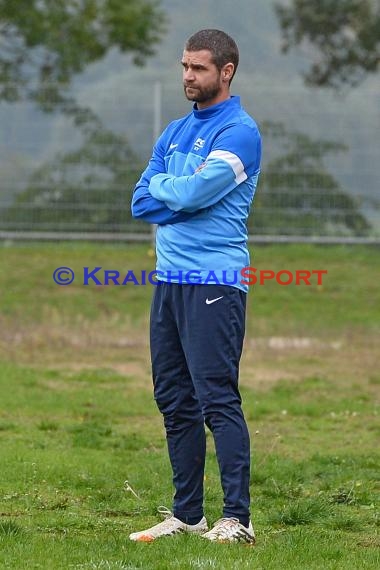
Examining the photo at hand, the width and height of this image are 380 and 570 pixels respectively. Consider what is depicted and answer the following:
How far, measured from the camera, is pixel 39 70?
25625mm

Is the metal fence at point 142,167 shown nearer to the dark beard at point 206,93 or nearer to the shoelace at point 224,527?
the dark beard at point 206,93

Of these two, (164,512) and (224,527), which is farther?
(164,512)

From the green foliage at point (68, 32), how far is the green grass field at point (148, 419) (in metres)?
7.42

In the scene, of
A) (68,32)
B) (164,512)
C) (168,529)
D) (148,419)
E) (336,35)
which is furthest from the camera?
(336,35)

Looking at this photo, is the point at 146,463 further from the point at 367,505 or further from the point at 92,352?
the point at 92,352

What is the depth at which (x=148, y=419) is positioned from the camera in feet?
33.3

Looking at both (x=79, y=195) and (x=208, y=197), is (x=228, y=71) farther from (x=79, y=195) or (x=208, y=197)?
(x=79, y=195)

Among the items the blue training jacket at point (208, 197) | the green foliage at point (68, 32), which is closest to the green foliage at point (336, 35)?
the green foliage at point (68, 32)

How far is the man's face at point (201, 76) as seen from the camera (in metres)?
5.80

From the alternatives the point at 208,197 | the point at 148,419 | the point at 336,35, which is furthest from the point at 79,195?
the point at 336,35

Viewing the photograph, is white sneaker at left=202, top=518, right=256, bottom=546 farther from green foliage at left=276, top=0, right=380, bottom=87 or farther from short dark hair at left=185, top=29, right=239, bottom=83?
green foliage at left=276, top=0, right=380, bottom=87

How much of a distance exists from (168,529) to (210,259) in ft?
4.32

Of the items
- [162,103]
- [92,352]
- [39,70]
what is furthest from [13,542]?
[39,70]

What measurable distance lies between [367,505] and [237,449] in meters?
1.56
